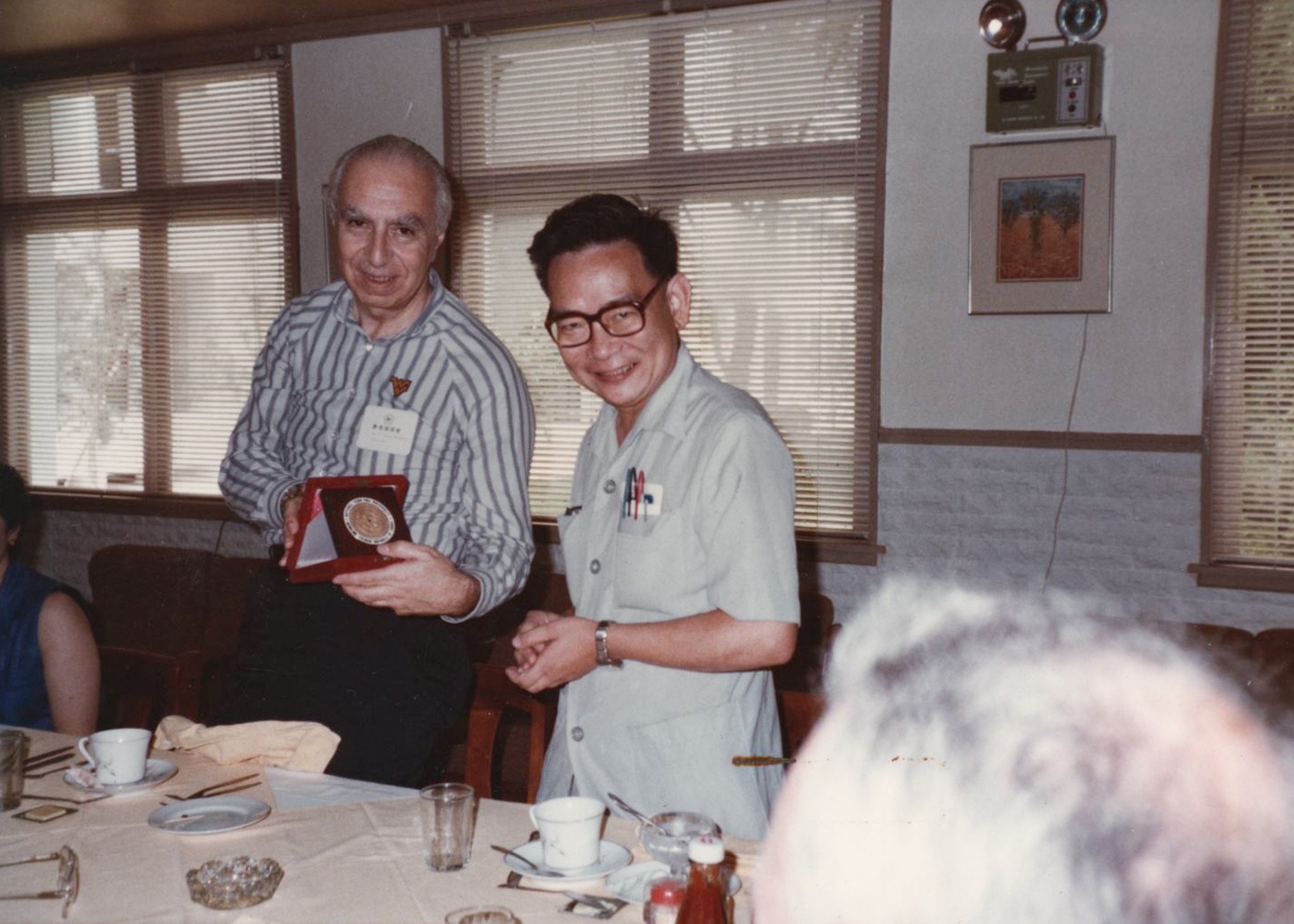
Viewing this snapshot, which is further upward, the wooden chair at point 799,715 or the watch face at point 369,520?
the watch face at point 369,520

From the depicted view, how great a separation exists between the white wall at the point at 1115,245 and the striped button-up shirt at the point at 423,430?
8.10 ft

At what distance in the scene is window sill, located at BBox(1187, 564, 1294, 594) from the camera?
394cm

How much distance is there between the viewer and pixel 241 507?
239 centimetres

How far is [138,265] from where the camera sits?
6004 millimetres

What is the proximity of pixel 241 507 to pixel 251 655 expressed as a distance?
34 cm

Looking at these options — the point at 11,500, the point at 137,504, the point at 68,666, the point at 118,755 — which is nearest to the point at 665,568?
the point at 118,755

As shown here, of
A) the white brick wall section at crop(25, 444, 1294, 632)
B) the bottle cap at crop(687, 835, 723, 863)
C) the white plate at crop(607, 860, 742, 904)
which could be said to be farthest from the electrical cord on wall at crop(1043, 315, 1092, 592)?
the bottle cap at crop(687, 835, 723, 863)

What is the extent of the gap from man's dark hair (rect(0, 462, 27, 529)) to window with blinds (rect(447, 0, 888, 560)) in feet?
8.29

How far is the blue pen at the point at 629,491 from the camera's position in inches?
75.6

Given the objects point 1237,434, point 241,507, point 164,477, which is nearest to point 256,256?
point 164,477

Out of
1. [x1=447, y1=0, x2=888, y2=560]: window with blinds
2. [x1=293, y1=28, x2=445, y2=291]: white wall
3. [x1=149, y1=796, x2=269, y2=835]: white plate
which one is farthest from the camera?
[x1=293, y1=28, x2=445, y2=291]: white wall

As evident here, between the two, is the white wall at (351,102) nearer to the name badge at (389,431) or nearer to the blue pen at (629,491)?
the name badge at (389,431)

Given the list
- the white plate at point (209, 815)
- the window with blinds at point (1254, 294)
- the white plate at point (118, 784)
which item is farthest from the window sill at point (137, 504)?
the window with blinds at point (1254, 294)

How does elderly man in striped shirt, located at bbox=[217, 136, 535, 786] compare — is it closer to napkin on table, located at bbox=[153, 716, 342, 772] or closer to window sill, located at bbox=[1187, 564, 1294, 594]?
napkin on table, located at bbox=[153, 716, 342, 772]
